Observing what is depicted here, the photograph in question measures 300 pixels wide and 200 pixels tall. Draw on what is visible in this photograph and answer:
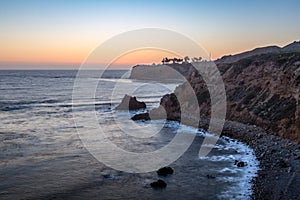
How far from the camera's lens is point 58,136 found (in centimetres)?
3384

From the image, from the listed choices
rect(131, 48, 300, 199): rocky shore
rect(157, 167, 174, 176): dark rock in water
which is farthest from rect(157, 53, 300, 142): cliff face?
→ rect(157, 167, 174, 176): dark rock in water

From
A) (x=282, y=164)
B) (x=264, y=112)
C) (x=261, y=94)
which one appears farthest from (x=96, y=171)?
(x=261, y=94)

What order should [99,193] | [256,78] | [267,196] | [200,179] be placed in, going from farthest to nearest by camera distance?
[256,78] < [200,179] < [99,193] < [267,196]

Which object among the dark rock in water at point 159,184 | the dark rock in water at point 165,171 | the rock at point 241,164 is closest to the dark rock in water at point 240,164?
the rock at point 241,164

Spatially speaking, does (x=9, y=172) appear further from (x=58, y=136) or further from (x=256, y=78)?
(x=256, y=78)

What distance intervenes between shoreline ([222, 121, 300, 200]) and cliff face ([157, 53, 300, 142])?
1707 mm

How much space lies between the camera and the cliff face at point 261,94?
105ft

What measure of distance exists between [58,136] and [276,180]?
23419mm

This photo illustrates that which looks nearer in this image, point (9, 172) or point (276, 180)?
point (276, 180)

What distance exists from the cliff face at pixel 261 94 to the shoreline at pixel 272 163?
5.60ft

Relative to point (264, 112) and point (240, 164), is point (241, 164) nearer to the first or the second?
point (240, 164)

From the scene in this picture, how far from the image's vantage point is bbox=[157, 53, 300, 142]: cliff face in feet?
105

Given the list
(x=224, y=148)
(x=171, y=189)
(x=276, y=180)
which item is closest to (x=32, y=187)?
(x=171, y=189)

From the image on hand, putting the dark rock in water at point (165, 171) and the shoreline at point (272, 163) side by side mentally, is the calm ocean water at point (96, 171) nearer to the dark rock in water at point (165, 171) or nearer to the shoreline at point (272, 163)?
the dark rock in water at point (165, 171)
